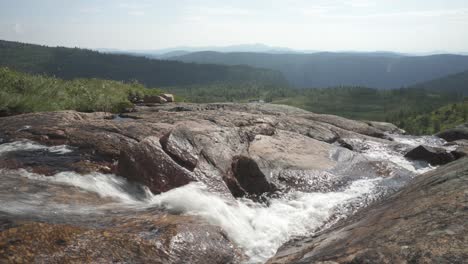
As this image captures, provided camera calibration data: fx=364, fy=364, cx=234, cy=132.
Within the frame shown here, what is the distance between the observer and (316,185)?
15883 mm

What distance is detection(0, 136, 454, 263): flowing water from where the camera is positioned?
31.4 feet

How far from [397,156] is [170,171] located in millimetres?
16437

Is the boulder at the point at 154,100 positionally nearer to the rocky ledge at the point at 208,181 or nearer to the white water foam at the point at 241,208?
the rocky ledge at the point at 208,181

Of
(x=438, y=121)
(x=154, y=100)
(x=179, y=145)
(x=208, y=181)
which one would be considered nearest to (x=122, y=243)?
(x=208, y=181)

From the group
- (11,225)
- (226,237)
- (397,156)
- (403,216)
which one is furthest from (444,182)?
(397,156)

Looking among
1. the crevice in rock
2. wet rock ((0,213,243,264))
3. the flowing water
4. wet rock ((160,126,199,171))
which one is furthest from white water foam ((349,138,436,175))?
wet rock ((0,213,243,264))

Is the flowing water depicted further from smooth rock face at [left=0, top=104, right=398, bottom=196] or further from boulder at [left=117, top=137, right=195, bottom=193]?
smooth rock face at [left=0, top=104, right=398, bottom=196]

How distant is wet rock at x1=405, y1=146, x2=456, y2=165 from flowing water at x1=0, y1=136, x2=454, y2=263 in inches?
341

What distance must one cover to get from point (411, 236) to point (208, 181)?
832 centimetres

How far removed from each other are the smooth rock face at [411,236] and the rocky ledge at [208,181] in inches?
1.1

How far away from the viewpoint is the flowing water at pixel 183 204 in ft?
31.4

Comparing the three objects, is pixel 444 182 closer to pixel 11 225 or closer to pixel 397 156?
pixel 11 225

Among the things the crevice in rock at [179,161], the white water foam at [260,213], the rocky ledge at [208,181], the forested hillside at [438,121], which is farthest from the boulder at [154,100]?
the forested hillside at [438,121]

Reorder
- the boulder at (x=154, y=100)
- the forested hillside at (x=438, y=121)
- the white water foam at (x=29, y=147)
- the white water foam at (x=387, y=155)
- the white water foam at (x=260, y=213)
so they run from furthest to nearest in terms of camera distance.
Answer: the forested hillside at (x=438, y=121), the boulder at (x=154, y=100), the white water foam at (x=387, y=155), the white water foam at (x=29, y=147), the white water foam at (x=260, y=213)
